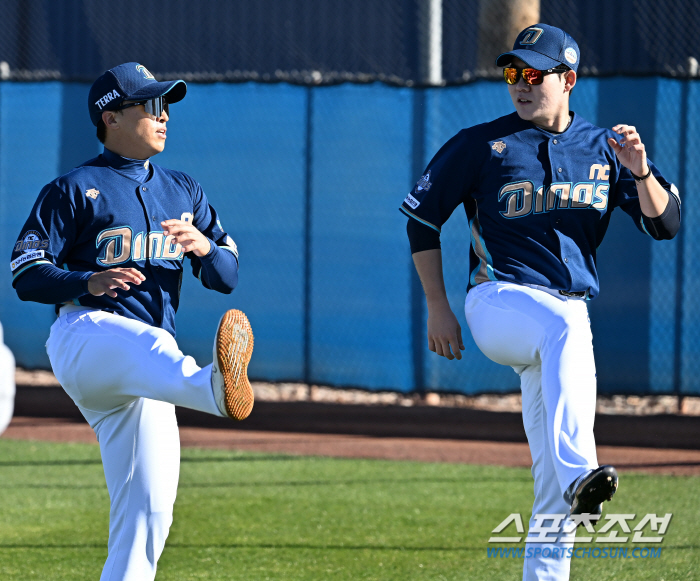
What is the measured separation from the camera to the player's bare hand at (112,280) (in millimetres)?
3268

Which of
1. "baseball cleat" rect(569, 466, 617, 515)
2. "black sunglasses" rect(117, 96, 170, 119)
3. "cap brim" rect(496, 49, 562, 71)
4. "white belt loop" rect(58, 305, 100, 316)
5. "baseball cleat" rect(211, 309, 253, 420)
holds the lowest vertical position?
"baseball cleat" rect(569, 466, 617, 515)

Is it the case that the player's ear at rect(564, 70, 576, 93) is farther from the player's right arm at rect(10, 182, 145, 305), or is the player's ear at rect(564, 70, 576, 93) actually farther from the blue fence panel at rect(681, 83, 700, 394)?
the blue fence panel at rect(681, 83, 700, 394)

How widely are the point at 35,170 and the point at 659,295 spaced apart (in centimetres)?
630

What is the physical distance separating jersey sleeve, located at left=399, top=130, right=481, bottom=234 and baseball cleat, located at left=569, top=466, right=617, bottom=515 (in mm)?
1215

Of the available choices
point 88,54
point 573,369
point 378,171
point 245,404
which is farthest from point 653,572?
point 88,54

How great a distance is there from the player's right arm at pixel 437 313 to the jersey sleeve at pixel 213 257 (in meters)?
0.72

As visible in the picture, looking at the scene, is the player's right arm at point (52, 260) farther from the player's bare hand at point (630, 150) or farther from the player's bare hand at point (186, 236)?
the player's bare hand at point (630, 150)

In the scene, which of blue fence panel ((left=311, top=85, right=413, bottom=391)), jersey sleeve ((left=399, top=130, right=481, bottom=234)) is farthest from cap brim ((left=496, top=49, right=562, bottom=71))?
blue fence panel ((left=311, top=85, right=413, bottom=391))

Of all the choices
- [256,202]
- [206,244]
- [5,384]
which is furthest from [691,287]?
[5,384]

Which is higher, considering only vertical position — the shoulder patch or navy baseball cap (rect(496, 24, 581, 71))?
navy baseball cap (rect(496, 24, 581, 71))

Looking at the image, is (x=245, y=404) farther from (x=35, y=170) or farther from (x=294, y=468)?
(x=35, y=170)

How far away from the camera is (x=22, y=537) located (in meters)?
5.45

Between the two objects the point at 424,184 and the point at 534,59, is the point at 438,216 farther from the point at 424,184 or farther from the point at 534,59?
the point at 534,59

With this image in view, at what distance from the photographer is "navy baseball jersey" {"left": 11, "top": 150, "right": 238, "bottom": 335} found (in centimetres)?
346
